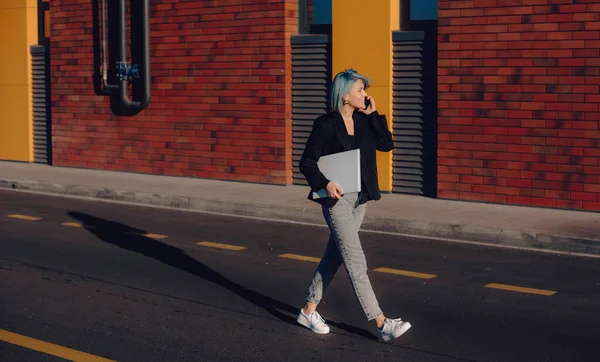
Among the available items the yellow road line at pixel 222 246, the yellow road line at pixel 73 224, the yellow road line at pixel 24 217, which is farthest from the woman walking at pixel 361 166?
the yellow road line at pixel 24 217

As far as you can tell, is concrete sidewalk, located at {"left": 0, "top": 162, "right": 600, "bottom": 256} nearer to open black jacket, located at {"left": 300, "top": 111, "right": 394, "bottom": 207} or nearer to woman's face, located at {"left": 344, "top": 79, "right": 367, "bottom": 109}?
open black jacket, located at {"left": 300, "top": 111, "right": 394, "bottom": 207}

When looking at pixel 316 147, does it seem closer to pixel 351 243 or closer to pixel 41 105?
pixel 351 243

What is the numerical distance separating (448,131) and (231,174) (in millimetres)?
4123

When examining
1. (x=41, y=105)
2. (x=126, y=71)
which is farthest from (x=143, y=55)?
(x=41, y=105)

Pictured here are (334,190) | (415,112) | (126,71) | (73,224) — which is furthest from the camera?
(126,71)

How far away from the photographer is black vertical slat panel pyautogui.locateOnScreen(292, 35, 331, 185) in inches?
674

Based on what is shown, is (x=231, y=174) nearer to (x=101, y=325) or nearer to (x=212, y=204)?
(x=212, y=204)

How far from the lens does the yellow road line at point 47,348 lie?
7.47 meters

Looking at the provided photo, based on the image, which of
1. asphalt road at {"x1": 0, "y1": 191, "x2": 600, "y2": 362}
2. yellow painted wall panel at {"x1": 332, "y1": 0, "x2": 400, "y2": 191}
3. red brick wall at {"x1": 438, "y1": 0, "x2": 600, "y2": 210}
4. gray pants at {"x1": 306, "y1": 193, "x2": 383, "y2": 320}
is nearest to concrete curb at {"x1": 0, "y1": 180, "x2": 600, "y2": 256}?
asphalt road at {"x1": 0, "y1": 191, "x2": 600, "y2": 362}

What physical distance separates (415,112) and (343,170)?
858 centimetres

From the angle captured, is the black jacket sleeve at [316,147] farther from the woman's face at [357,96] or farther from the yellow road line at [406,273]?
the yellow road line at [406,273]

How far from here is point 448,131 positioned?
15484 millimetres

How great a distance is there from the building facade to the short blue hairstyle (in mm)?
→ 7149

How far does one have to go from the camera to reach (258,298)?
9.48m
